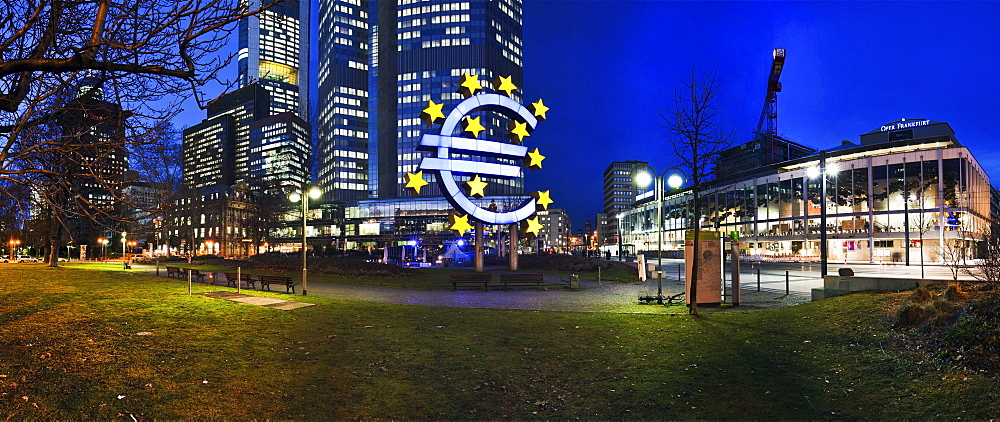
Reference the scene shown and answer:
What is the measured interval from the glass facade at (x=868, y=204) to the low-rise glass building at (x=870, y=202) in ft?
0.43

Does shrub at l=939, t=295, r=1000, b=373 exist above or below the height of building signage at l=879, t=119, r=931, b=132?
below

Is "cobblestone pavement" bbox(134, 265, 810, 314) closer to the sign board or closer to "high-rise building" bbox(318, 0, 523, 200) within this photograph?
the sign board

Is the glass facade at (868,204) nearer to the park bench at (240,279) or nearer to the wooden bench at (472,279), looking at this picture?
the wooden bench at (472,279)

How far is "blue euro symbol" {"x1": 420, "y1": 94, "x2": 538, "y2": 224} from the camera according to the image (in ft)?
112

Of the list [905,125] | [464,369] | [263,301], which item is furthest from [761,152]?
[464,369]

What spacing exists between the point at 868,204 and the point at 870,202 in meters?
0.43

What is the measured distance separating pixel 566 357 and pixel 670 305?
9807mm

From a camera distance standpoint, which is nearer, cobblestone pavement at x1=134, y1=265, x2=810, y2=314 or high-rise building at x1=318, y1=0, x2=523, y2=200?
cobblestone pavement at x1=134, y1=265, x2=810, y2=314

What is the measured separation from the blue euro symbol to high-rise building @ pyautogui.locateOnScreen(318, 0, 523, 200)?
72511mm

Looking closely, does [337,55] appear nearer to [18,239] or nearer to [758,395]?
[18,239]

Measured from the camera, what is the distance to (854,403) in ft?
23.3

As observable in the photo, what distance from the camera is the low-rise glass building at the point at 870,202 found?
221ft

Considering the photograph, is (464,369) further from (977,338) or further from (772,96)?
(772,96)

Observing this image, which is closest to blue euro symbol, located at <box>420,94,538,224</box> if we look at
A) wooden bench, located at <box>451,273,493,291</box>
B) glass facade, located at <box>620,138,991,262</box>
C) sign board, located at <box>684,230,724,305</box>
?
wooden bench, located at <box>451,273,493,291</box>
